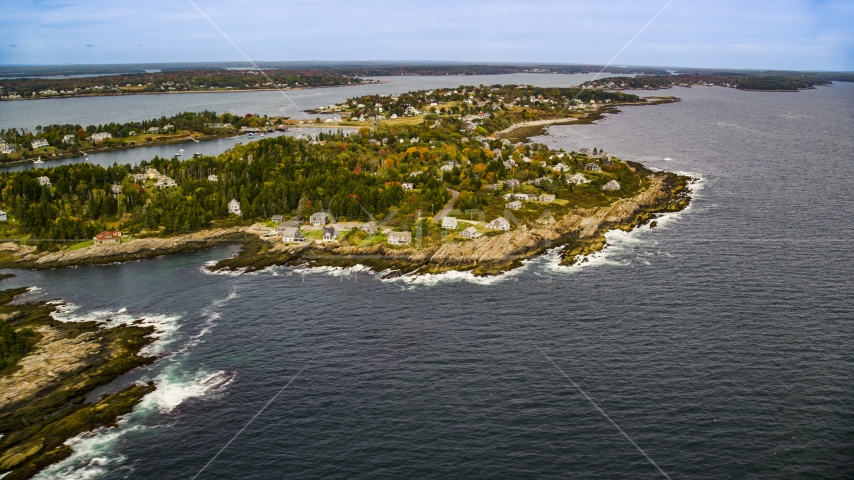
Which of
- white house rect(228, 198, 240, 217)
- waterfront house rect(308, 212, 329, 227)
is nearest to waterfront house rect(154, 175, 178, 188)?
white house rect(228, 198, 240, 217)

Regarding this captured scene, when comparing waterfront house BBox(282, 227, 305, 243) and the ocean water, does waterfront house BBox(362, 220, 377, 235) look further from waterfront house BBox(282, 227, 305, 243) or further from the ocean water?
the ocean water

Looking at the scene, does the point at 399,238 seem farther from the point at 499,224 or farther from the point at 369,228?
the point at 499,224

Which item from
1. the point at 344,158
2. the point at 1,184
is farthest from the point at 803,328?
the point at 1,184

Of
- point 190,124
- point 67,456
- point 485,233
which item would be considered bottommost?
point 67,456

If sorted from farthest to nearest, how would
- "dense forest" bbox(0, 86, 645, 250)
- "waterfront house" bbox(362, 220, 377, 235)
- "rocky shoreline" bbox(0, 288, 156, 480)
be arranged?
1. "dense forest" bbox(0, 86, 645, 250)
2. "waterfront house" bbox(362, 220, 377, 235)
3. "rocky shoreline" bbox(0, 288, 156, 480)

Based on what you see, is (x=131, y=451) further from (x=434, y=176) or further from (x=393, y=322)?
(x=434, y=176)

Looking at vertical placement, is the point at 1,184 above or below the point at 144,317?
above
